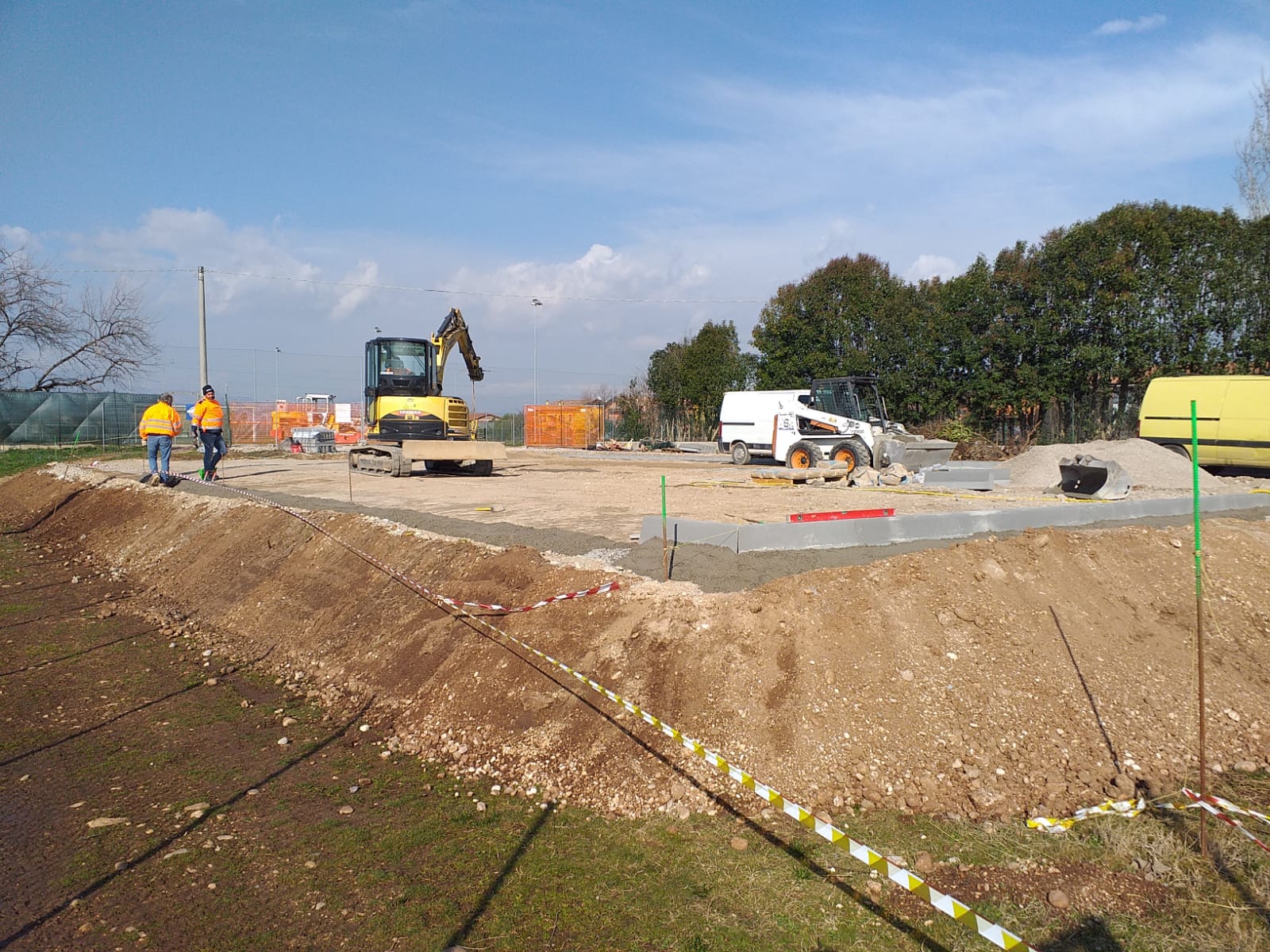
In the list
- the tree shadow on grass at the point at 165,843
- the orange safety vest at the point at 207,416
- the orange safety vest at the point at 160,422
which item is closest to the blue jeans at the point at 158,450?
the orange safety vest at the point at 160,422

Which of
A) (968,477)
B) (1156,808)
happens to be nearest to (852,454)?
(968,477)

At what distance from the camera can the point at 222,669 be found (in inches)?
310

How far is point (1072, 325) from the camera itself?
2350 centimetres

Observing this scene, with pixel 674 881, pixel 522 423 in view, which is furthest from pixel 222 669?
pixel 522 423

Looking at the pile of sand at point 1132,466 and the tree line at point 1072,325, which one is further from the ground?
the tree line at point 1072,325

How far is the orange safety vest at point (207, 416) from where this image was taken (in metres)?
16.3

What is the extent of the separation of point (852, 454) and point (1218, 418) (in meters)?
7.52

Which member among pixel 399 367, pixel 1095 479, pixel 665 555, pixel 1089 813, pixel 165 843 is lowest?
pixel 165 843

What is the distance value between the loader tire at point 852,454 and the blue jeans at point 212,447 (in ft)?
45.0

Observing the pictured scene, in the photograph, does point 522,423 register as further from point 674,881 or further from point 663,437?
point 674,881

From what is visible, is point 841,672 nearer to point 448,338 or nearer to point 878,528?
point 878,528

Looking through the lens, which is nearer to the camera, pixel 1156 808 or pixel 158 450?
pixel 1156 808

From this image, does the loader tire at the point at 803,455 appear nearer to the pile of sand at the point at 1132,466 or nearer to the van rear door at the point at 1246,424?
the pile of sand at the point at 1132,466

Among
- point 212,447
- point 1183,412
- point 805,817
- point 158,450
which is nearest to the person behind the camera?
point 805,817
